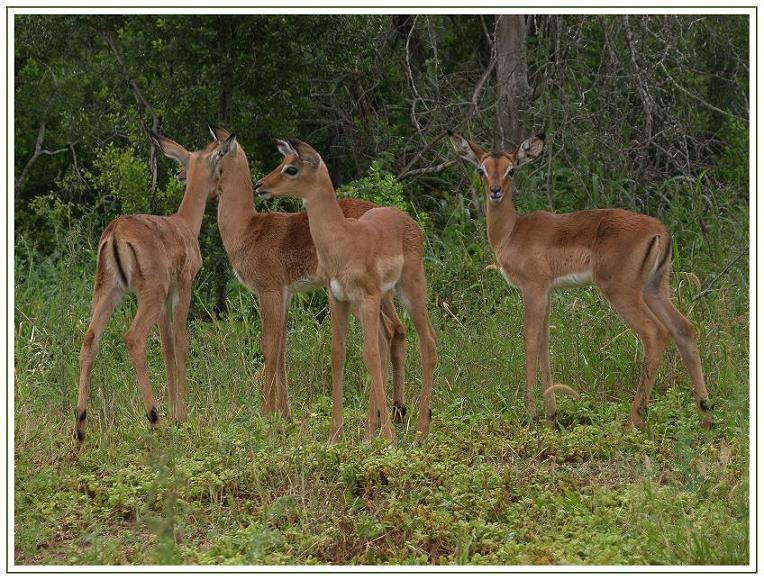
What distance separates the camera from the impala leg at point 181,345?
7.12 m

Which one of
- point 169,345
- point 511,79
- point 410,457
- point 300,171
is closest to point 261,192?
point 300,171

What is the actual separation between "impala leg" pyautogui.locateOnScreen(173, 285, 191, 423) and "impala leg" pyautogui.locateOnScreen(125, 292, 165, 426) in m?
0.27

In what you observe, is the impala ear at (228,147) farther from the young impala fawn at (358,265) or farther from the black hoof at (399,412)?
the black hoof at (399,412)

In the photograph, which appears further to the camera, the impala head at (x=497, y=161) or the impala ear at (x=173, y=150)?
the impala ear at (x=173, y=150)

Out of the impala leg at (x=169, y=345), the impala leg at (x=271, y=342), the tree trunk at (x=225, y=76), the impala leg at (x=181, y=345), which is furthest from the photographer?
the tree trunk at (x=225, y=76)

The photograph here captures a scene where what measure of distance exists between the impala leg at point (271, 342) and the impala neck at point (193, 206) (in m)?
0.62

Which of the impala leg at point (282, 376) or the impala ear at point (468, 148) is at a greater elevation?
the impala ear at point (468, 148)

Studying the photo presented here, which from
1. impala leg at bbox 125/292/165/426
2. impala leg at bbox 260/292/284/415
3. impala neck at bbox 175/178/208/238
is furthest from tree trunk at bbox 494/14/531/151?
impala leg at bbox 125/292/165/426

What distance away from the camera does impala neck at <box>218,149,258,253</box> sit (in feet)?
25.6

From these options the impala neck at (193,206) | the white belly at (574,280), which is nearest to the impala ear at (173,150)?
the impala neck at (193,206)

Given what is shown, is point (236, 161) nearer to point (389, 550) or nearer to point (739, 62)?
point (389, 550)

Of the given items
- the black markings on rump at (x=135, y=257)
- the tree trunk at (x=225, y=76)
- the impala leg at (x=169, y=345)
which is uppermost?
the tree trunk at (x=225, y=76)
